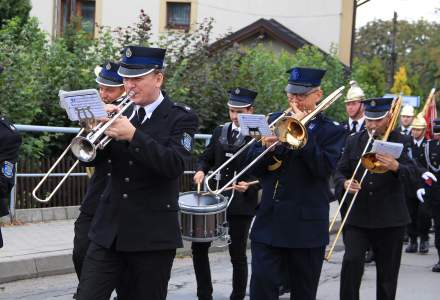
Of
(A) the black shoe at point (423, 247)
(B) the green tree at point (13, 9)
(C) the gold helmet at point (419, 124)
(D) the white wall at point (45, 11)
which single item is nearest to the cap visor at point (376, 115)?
(A) the black shoe at point (423, 247)

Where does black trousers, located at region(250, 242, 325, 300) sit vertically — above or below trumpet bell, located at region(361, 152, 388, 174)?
below

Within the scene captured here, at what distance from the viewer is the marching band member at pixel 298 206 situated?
6.00 m

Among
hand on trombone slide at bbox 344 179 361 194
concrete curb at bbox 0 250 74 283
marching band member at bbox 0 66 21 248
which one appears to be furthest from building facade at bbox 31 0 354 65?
marching band member at bbox 0 66 21 248

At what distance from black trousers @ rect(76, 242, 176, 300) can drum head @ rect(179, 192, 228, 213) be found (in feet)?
7.90

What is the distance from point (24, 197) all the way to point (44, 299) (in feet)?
13.3

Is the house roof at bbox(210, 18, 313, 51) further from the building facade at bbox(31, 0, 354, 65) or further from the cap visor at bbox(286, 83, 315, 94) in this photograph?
the cap visor at bbox(286, 83, 315, 94)

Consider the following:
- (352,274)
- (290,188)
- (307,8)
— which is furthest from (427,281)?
(307,8)

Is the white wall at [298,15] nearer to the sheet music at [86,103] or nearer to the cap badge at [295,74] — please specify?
the cap badge at [295,74]

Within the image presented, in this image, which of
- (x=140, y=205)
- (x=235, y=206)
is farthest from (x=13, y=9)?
(x=140, y=205)

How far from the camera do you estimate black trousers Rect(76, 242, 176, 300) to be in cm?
489

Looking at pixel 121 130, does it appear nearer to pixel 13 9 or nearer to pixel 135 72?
pixel 135 72

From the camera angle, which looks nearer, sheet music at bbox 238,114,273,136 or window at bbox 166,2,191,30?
sheet music at bbox 238,114,273,136

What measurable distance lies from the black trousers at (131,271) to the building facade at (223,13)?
103ft

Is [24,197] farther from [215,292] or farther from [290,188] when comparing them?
[290,188]
